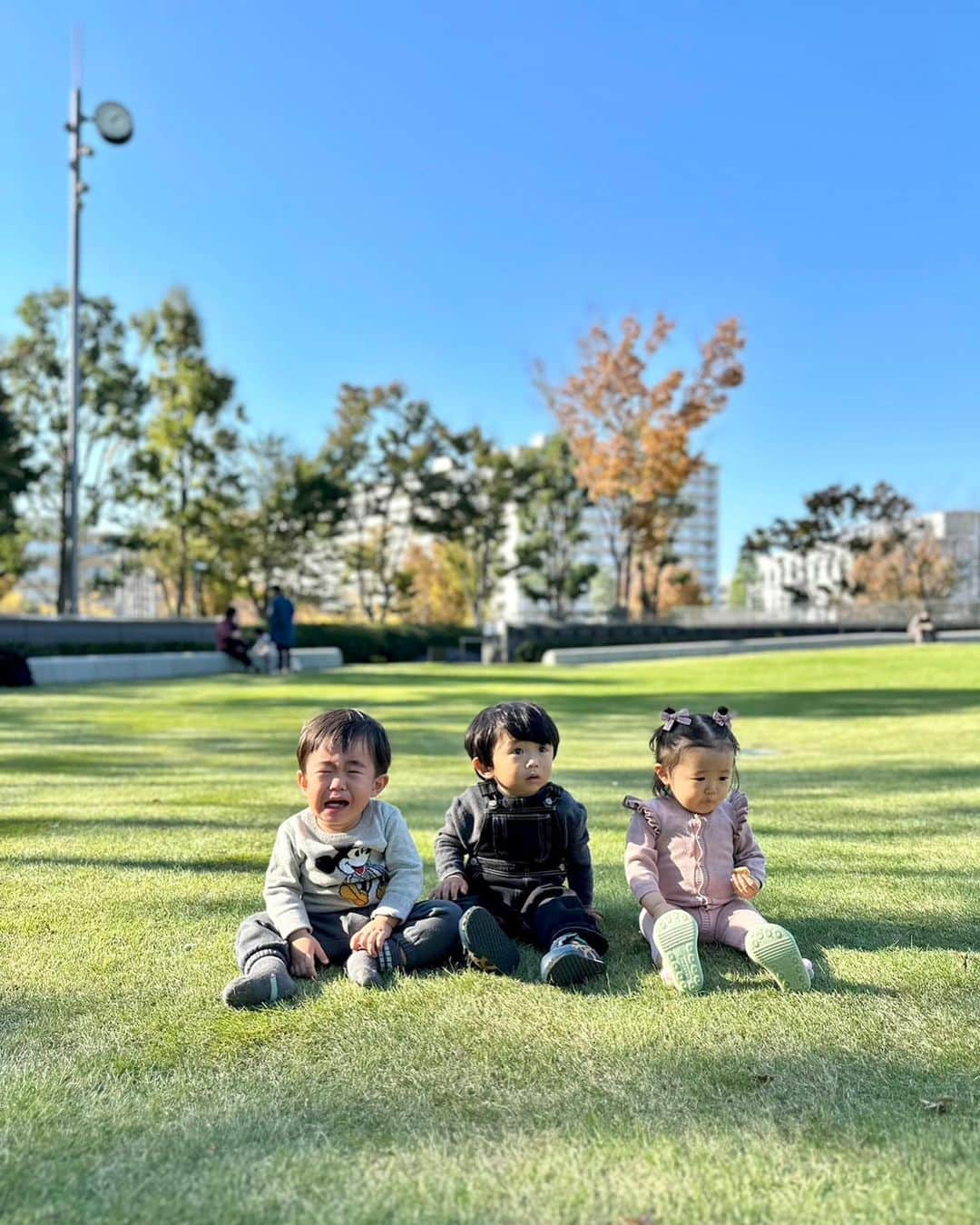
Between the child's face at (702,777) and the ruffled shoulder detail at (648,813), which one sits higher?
the child's face at (702,777)

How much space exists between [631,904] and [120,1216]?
2.18 meters

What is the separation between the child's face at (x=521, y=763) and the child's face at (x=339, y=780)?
37 centimetres

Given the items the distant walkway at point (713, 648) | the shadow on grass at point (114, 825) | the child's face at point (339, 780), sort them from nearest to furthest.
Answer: the child's face at point (339, 780), the shadow on grass at point (114, 825), the distant walkway at point (713, 648)

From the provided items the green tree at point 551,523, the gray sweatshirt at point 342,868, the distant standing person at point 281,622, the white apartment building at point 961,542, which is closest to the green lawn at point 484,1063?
the gray sweatshirt at point 342,868

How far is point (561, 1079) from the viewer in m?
1.95

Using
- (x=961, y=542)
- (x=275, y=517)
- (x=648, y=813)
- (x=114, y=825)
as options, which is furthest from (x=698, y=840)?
(x=961, y=542)

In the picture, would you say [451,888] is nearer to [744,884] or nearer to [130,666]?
[744,884]

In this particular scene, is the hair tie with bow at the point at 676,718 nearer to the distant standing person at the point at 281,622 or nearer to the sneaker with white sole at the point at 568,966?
the sneaker with white sole at the point at 568,966

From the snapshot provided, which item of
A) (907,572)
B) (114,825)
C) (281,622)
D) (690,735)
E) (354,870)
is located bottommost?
(114,825)

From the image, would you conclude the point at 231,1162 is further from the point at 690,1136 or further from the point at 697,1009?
the point at 697,1009

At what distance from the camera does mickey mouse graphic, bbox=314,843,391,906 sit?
2.84 metres

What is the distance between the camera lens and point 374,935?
2.66 meters

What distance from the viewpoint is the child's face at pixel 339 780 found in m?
2.77

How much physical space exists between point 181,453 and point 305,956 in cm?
2927
